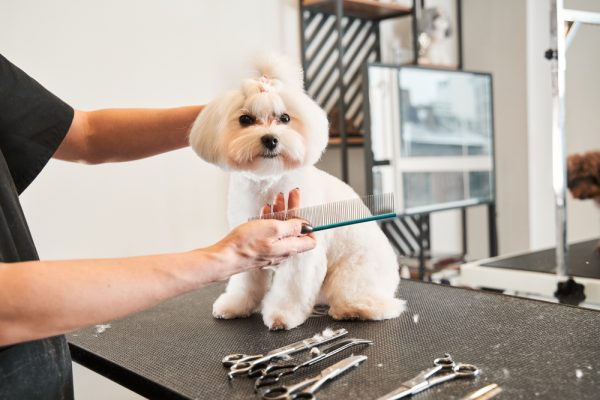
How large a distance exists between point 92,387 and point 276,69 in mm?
1543

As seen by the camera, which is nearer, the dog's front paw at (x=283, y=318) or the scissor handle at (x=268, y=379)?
the scissor handle at (x=268, y=379)

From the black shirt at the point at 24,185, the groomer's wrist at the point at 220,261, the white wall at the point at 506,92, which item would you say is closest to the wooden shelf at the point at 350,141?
the white wall at the point at 506,92

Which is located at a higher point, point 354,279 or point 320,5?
point 320,5

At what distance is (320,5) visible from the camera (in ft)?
9.25

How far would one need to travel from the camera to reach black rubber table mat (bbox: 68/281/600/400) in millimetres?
821

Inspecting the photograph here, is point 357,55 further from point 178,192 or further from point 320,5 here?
point 178,192

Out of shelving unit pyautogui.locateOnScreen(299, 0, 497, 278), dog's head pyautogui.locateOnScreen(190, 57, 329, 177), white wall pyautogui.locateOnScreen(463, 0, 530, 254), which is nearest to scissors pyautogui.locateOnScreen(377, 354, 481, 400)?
dog's head pyautogui.locateOnScreen(190, 57, 329, 177)

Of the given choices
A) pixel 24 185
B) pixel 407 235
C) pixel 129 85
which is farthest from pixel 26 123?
pixel 407 235

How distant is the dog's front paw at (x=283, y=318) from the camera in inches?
44.7

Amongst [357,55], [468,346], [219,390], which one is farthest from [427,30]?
[219,390]

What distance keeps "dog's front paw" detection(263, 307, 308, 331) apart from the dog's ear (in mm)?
334

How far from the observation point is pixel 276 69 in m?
1.12

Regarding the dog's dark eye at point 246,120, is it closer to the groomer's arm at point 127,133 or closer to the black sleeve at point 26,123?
the groomer's arm at point 127,133

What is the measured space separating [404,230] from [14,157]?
2896 millimetres
